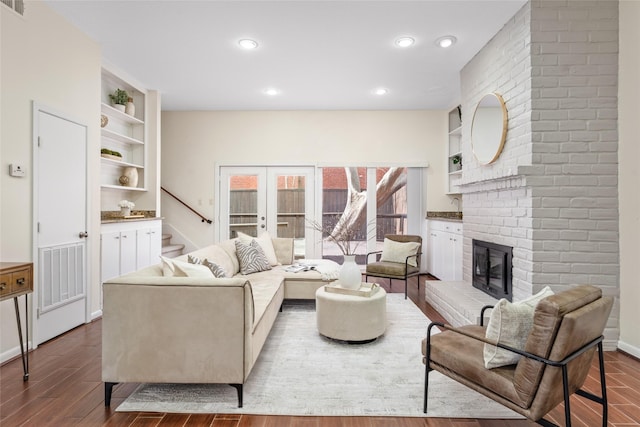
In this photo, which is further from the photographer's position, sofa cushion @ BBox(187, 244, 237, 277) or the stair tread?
the stair tread

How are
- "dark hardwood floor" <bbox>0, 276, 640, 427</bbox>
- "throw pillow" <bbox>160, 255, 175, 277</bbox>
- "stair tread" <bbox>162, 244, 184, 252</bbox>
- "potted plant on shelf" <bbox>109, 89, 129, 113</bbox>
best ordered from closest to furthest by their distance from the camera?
1. "dark hardwood floor" <bbox>0, 276, 640, 427</bbox>
2. "throw pillow" <bbox>160, 255, 175, 277</bbox>
3. "potted plant on shelf" <bbox>109, 89, 129, 113</bbox>
4. "stair tread" <bbox>162, 244, 184, 252</bbox>

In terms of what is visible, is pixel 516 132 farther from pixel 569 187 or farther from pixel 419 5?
pixel 419 5

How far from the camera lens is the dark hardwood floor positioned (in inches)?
73.4

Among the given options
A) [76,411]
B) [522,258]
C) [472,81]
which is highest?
[472,81]

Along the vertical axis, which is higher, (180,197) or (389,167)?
(389,167)

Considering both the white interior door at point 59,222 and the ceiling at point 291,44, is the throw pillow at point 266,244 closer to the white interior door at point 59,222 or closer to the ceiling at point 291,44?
the white interior door at point 59,222

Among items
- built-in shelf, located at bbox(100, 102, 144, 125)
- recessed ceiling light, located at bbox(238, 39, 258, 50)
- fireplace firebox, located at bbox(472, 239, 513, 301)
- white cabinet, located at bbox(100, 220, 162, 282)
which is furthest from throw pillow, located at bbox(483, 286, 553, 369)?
built-in shelf, located at bbox(100, 102, 144, 125)

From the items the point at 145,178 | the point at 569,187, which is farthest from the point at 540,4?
the point at 145,178

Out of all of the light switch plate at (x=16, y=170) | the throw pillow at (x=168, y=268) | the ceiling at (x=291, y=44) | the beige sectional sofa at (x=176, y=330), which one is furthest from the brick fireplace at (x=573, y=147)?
the light switch plate at (x=16, y=170)

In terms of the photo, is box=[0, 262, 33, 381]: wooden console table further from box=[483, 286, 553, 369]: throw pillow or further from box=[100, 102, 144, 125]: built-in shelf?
box=[483, 286, 553, 369]: throw pillow

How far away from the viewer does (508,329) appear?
162 centimetres

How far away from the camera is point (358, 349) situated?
2.80 metres

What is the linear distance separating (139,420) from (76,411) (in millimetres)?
430

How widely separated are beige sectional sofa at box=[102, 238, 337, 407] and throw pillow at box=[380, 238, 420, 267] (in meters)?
3.05
